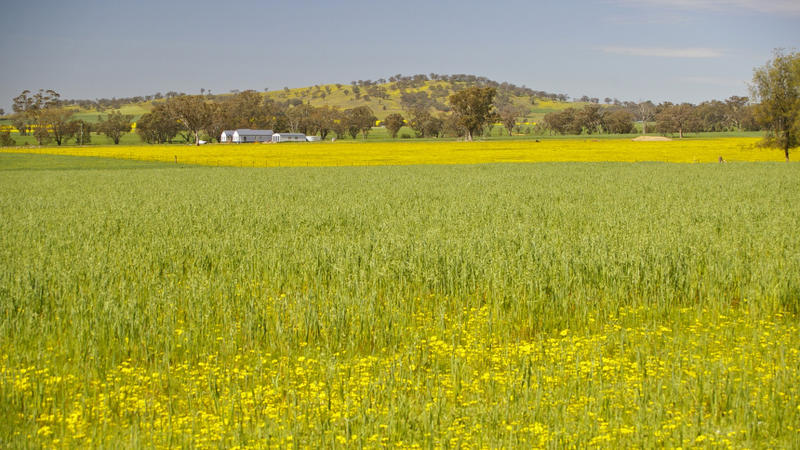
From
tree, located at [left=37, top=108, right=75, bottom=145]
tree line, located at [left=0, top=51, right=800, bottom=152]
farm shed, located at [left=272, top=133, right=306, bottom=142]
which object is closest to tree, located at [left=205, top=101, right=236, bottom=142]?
tree line, located at [left=0, top=51, right=800, bottom=152]

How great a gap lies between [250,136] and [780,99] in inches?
5118

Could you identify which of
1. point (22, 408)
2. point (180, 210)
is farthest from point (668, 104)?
point (22, 408)

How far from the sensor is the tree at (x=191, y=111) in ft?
461

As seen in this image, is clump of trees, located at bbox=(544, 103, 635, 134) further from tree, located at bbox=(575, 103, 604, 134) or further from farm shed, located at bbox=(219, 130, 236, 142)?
farm shed, located at bbox=(219, 130, 236, 142)

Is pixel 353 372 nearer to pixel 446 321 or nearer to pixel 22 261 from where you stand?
pixel 446 321

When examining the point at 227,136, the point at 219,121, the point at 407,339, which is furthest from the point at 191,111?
the point at 407,339

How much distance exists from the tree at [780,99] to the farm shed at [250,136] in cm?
12669

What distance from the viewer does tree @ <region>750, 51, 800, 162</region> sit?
5223 centimetres

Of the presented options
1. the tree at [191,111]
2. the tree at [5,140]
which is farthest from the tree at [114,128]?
the tree at [5,140]

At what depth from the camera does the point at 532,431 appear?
5.04m

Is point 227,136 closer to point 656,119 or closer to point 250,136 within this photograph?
point 250,136

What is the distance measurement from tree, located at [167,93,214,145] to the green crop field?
13464 centimetres

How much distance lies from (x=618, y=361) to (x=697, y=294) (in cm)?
402

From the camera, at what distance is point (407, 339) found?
7719 mm
